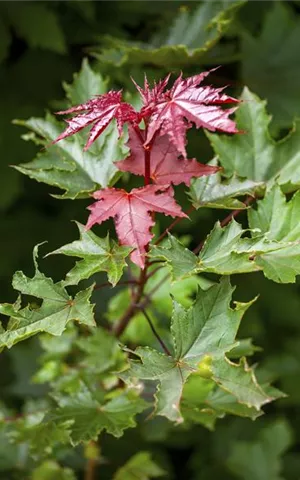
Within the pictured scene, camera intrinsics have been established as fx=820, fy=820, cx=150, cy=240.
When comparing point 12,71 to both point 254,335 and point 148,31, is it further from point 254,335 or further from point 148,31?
point 254,335

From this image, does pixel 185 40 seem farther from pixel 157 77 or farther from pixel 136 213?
pixel 136 213

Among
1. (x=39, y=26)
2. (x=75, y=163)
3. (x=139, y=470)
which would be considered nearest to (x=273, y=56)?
(x=39, y=26)

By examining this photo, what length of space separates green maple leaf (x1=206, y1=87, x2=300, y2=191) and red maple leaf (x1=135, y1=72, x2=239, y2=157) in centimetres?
49

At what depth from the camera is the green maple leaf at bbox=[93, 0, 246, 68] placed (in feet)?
6.88

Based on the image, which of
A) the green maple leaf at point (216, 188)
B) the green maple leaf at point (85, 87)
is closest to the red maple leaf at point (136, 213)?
the green maple leaf at point (216, 188)

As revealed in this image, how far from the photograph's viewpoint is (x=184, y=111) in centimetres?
130

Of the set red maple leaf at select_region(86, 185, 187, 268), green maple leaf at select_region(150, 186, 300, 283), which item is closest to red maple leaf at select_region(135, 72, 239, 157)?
red maple leaf at select_region(86, 185, 187, 268)

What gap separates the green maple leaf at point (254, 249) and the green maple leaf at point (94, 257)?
0.21 ft

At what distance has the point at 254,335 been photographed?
9.99 ft

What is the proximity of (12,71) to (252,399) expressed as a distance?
172 centimetres

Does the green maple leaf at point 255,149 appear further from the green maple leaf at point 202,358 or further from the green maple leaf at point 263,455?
the green maple leaf at point 263,455

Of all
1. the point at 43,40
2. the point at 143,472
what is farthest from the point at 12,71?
the point at 143,472

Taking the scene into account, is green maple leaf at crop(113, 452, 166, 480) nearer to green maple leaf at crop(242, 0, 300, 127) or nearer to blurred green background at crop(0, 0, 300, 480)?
blurred green background at crop(0, 0, 300, 480)

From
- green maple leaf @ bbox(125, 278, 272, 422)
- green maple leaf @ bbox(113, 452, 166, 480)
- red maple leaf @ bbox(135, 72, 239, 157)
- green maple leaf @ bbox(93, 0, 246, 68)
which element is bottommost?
green maple leaf @ bbox(113, 452, 166, 480)
